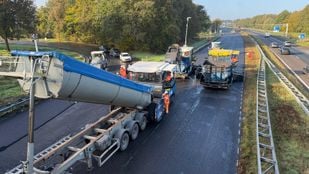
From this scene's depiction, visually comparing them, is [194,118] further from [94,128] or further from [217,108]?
[94,128]

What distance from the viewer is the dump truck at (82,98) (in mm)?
7672

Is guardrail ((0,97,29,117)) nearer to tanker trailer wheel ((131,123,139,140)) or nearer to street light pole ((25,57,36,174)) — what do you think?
tanker trailer wheel ((131,123,139,140))

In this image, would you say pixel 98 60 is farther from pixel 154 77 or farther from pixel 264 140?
pixel 264 140

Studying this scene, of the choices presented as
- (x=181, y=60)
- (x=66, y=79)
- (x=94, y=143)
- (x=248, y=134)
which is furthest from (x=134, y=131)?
(x=181, y=60)

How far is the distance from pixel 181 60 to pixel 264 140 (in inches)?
615

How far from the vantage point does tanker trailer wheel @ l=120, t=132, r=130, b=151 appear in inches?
480

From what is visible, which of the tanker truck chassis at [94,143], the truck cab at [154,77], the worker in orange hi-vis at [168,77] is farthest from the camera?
the worker in orange hi-vis at [168,77]

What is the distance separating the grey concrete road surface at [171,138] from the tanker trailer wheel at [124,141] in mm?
245

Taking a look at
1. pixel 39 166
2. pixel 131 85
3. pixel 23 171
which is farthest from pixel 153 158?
pixel 23 171

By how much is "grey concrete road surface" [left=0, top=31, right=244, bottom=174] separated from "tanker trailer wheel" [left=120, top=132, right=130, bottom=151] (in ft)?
0.80

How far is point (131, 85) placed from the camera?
40.6ft

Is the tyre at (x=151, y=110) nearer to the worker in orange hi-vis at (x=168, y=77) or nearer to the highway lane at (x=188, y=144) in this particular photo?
the highway lane at (x=188, y=144)

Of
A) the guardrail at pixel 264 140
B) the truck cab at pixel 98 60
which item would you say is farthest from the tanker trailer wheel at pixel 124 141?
the truck cab at pixel 98 60

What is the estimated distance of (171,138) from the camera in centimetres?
1402
